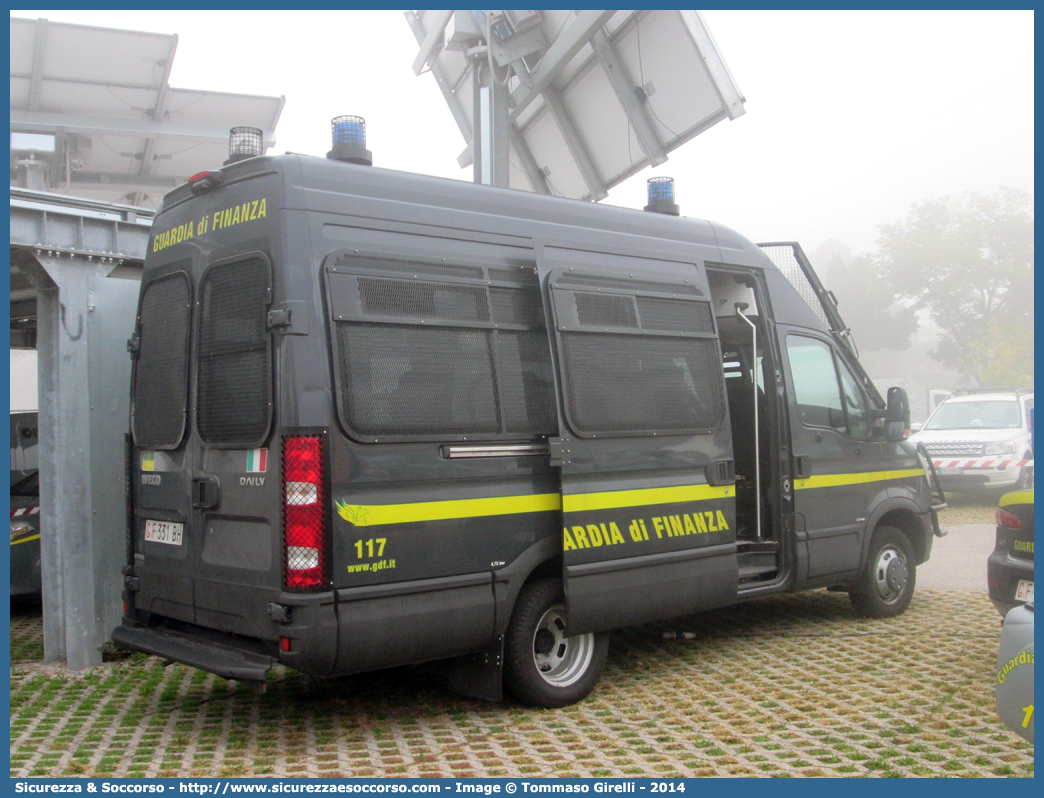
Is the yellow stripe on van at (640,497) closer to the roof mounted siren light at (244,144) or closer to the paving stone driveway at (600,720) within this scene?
the paving stone driveway at (600,720)

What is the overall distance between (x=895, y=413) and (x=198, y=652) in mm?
5426

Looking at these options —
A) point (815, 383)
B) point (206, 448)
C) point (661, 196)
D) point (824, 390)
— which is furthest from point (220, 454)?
point (824, 390)

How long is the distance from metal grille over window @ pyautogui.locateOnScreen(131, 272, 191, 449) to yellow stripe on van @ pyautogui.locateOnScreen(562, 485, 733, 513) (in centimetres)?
218

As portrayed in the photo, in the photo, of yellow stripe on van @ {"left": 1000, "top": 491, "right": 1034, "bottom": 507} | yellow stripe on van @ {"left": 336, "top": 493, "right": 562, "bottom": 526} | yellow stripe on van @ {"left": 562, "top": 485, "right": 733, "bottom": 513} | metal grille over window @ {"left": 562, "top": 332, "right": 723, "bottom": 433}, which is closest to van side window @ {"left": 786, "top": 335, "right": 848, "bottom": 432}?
metal grille over window @ {"left": 562, "top": 332, "right": 723, "bottom": 433}

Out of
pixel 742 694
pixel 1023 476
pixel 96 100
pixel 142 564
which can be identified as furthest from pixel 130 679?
pixel 1023 476

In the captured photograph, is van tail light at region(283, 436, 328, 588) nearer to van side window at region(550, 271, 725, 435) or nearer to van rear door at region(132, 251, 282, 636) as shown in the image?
van rear door at region(132, 251, 282, 636)

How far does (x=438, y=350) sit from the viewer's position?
16.8 feet

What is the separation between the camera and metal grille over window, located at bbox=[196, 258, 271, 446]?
483 centimetres

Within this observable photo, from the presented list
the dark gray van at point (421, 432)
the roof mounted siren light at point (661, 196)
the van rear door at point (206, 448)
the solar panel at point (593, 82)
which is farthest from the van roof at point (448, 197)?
the solar panel at point (593, 82)

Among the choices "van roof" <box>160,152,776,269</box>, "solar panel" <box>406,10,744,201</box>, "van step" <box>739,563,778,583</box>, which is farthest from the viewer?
"solar panel" <box>406,10,744,201</box>

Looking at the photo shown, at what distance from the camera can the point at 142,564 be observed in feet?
18.7

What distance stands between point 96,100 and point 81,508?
8484mm

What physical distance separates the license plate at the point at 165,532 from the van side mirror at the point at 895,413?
5.26 metres

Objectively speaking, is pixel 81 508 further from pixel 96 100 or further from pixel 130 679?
pixel 96 100
